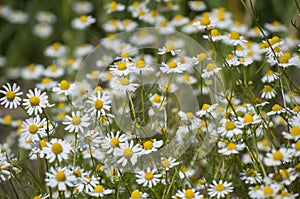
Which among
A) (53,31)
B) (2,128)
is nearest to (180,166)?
(2,128)

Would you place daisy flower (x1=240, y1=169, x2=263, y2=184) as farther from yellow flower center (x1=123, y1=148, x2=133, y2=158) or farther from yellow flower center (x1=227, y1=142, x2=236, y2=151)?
yellow flower center (x1=123, y1=148, x2=133, y2=158)

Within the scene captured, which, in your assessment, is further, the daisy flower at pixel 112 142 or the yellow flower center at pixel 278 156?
the daisy flower at pixel 112 142

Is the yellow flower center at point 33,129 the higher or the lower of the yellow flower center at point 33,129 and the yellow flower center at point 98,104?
the lower

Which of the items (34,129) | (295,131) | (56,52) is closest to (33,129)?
(34,129)

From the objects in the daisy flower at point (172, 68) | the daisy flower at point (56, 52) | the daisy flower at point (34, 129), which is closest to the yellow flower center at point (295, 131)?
the daisy flower at point (172, 68)

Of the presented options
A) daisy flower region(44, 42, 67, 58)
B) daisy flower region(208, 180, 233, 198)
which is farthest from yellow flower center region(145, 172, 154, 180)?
daisy flower region(44, 42, 67, 58)

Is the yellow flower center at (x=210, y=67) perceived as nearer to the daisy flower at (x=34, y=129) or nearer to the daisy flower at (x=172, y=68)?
the daisy flower at (x=172, y=68)

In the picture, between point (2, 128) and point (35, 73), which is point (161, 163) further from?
point (2, 128)
